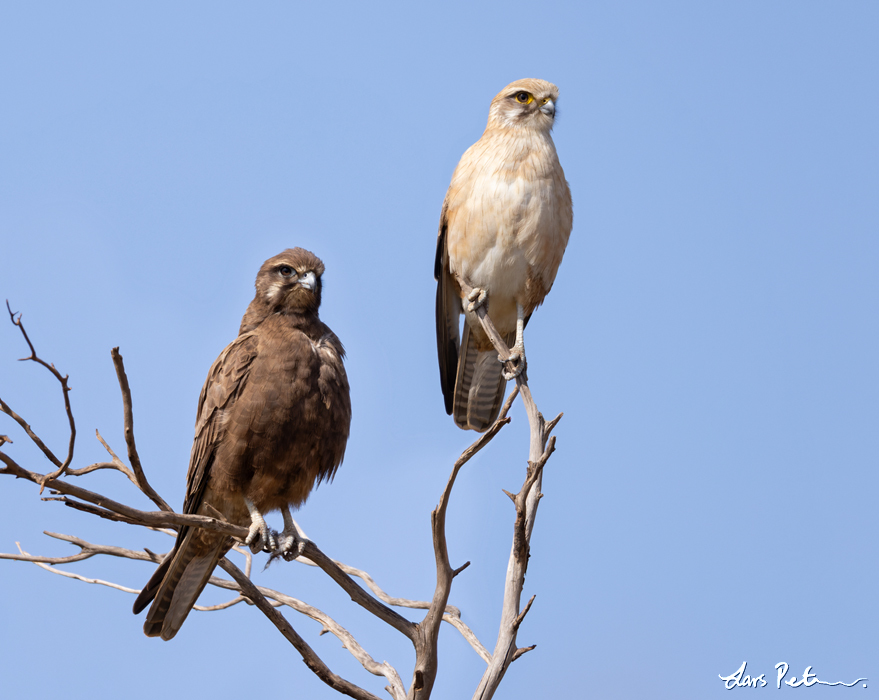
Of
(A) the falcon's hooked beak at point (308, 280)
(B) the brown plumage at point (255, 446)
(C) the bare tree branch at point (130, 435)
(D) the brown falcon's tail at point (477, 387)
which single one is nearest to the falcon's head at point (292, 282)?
(A) the falcon's hooked beak at point (308, 280)

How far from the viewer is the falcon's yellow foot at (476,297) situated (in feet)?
18.6

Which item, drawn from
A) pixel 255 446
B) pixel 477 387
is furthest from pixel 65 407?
pixel 477 387

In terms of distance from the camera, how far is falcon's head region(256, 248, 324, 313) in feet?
14.9

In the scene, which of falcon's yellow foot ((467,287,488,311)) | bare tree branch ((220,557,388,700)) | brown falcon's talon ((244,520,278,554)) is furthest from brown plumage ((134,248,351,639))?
falcon's yellow foot ((467,287,488,311))

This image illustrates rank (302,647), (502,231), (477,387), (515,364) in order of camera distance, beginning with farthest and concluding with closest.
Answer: (477,387), (502,231), (515,364), (302,647)

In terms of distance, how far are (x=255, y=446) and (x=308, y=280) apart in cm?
98

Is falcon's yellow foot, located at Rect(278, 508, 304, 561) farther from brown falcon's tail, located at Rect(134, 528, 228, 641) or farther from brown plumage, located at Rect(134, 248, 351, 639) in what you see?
brown falcon's tail, located at Rect(134, 528, 228, 641)

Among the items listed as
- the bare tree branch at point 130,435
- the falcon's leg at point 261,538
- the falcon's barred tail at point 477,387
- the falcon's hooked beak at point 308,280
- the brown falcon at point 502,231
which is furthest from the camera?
the falcon's barred tail at point 477,387

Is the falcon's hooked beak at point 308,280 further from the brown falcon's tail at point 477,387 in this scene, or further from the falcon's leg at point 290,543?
the brown falcon's tail at point 477,387

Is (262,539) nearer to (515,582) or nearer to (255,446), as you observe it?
(255,446)

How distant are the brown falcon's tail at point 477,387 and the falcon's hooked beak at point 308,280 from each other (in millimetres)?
1769

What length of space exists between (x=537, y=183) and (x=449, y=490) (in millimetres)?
2979

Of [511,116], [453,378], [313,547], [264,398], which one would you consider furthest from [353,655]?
[511,116]

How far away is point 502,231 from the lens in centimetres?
553
